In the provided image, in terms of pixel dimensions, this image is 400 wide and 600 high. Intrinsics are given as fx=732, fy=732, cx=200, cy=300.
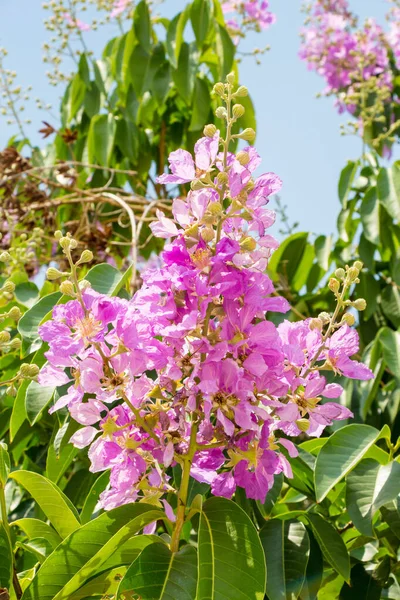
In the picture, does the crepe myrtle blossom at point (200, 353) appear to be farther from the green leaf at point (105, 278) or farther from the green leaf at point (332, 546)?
the green leaf at point (105, 278)

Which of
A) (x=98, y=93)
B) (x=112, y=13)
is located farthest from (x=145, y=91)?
(x=112, y=13)

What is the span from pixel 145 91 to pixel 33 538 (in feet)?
6.23

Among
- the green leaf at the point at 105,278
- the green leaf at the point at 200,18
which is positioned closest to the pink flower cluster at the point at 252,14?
the green leaf at the point at 200,18

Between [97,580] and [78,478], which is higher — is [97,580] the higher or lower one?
the higher one

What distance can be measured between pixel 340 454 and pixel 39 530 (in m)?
0.41

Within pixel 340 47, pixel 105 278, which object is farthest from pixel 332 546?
pixel 340 47

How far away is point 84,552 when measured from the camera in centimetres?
80

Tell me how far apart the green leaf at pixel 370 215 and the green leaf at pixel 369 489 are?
131cm

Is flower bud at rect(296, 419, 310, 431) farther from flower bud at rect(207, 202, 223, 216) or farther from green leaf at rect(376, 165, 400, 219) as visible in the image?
green leaf at rect(376, 165, 400, 219)

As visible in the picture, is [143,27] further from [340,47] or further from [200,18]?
[340,47]

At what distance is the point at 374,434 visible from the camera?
3.36 feet

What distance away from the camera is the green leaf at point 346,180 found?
2412mm

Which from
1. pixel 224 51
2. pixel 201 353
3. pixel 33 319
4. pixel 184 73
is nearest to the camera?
pixel 201 353

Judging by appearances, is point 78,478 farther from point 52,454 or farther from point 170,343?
point 170,343
